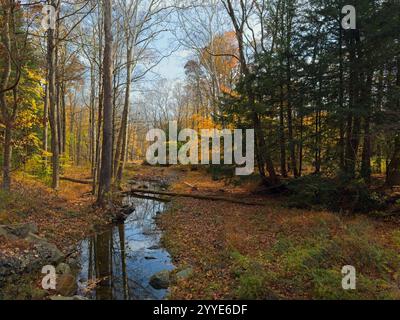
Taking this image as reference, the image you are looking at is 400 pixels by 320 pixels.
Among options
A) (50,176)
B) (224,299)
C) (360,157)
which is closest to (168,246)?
(224,299)

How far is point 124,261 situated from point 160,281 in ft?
5.53

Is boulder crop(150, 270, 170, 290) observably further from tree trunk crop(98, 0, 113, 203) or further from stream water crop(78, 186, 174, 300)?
tree trunk crop(98, 0, 113, 203)

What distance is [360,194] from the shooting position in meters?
7.84

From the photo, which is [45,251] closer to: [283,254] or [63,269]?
[63,269]

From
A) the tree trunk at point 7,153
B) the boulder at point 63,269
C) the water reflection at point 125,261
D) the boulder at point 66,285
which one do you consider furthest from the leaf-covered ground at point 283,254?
the tree trunk at point 7,153

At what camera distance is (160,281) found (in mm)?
5199

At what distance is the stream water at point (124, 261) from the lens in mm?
5027

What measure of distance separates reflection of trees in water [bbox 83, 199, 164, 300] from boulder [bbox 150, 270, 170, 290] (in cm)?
19

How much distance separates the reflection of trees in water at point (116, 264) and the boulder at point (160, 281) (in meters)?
0.19

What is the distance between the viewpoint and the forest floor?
4348 millimetres

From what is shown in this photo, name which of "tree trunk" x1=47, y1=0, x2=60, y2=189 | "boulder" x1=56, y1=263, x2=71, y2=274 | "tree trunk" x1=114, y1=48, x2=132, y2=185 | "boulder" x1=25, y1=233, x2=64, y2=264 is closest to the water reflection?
"boulder" x1=56, y1=263, x2=71, y2=274

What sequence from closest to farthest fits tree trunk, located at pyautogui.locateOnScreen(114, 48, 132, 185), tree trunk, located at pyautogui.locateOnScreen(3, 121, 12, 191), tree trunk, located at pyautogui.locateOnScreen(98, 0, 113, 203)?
tree trunk, located at pyautogui.locateOnScreen(3, 121, 12, 191) < tree trunk, located at pyautogui.locateOnScreen(98, 0, 113, 203) < tree trunk, located at pyautogui.locateOnScreen(114, 48, 132, 185)

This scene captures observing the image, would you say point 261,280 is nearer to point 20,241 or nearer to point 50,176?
point 20,241

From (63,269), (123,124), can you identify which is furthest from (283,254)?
(123,124)
